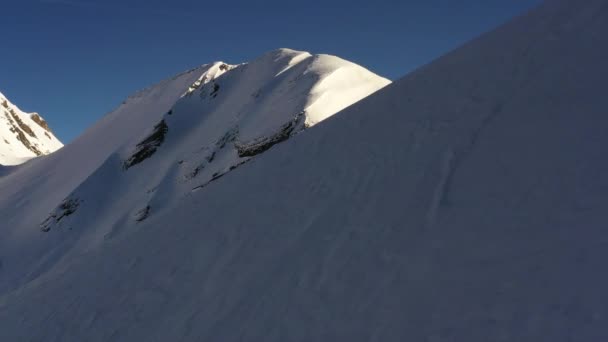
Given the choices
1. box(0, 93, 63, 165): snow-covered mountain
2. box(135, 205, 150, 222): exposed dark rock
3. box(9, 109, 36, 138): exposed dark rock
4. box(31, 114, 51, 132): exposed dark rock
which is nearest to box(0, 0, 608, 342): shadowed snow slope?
box(135, 205, 150, 222): exposed dark rock

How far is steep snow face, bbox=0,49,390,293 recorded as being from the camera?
21.1m

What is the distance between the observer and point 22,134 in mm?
82000

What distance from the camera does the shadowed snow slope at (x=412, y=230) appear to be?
4512 mm

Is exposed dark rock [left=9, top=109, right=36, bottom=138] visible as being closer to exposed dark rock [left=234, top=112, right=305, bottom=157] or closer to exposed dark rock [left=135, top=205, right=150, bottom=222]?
exposed dark rock [left=135, top=205, right=150, bottom=222]

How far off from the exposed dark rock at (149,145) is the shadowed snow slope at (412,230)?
712 inches

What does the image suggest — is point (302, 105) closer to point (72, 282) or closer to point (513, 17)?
point (513, 17)

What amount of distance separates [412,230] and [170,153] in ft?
78.5

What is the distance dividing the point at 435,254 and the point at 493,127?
118 inches

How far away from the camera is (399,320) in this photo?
4660 mm

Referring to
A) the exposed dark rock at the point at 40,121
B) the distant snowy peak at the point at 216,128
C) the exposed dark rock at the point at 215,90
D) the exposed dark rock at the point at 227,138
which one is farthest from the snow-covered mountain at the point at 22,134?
the exposed dark rock at the point at 227,138

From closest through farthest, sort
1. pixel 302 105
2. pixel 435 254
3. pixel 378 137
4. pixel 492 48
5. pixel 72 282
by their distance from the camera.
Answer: pixel 435 254
pixel 378 137
pixel 492 48
pixel 72 282
pixel 302 105

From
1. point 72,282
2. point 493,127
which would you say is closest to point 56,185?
point 72,282

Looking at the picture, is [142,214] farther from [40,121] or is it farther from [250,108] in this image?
[40,121]

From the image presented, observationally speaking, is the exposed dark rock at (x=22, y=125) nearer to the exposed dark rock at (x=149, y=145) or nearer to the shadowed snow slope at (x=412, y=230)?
the exposed dark rock at (x=149, y=145)
